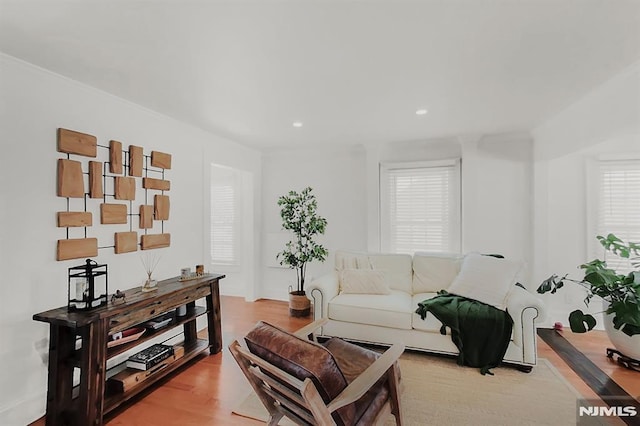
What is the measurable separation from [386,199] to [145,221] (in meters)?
3.12

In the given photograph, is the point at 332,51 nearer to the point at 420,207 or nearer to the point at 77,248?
the point at 77,248

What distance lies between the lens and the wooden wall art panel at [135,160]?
288 cm

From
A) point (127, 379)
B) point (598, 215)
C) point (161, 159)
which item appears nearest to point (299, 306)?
point (127, 379)

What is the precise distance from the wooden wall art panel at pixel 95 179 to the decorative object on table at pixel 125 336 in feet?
3.69

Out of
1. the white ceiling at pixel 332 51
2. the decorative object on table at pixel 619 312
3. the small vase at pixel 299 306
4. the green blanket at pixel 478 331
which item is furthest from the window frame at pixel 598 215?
the small vase at pixel 299 306

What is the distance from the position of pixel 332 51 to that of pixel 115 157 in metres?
2.09

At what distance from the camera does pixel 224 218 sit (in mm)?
5402

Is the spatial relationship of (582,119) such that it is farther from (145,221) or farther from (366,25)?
(145,221)

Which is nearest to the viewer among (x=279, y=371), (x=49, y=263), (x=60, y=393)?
(x=279, y=371)

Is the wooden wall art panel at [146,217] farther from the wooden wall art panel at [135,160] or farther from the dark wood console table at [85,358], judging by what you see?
the dark wood console table at [85,358]

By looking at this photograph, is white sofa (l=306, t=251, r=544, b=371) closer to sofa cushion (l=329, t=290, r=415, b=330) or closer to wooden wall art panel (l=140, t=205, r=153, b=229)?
sofa cushion (l=329, t=290, r=415, b=330)

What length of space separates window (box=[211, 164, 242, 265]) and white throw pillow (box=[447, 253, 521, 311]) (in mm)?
3533

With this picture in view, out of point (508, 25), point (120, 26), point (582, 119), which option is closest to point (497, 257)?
point (582, 119)

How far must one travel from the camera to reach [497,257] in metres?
3.46
